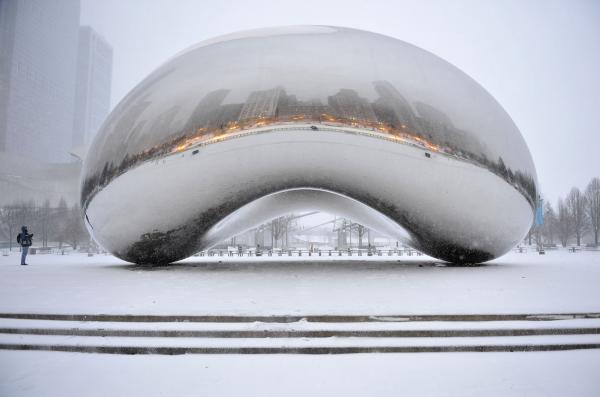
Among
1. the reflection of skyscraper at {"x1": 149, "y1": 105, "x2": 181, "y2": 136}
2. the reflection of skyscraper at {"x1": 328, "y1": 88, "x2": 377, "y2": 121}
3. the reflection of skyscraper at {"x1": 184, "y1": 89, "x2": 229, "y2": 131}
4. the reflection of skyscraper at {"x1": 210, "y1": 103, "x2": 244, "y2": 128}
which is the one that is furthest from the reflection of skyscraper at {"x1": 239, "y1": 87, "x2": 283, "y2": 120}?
the reflection of skyscraper at {"x1": 149, "y1": 105, "x2": 181, "y2": 136}

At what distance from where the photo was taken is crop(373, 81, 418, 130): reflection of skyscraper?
25.0 feet

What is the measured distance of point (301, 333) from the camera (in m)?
3.88

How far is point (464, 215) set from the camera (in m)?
8.59

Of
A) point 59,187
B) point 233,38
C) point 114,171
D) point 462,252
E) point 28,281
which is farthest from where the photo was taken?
point 59,187

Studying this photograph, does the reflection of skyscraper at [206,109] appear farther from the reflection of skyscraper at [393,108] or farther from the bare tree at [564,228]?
the bare tree at [564,228]

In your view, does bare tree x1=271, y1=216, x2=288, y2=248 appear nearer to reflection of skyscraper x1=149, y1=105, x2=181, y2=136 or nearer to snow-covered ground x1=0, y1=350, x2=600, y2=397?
reflection of skyscraper x1=149, y1=105, x2=181, y2=136

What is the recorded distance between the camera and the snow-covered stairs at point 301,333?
12.2 ft

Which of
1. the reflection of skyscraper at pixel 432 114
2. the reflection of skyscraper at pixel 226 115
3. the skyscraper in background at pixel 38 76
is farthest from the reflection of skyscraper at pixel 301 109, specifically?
the skyscraper in background at pixel 38 76

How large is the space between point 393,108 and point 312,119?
5.21 ft

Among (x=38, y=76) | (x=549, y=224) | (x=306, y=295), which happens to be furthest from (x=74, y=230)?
(x=38, y=76)

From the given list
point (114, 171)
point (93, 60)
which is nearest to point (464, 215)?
point (114, 171)

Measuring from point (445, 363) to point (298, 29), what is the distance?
26.0ft

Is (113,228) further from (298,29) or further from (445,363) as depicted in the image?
(445,363)

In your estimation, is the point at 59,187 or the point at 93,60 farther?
the point at 93,60
